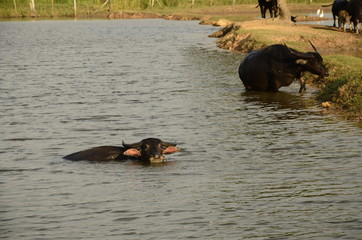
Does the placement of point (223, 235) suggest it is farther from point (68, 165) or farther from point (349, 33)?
point (349, 33)

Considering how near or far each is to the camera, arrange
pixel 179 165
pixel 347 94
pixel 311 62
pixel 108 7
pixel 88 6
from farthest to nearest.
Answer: pixel 88 6 < pixel 108 7 < pixel 311 62 < pixel 347 94 < pixel 179 165

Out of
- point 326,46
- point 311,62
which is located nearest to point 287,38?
point 326,46

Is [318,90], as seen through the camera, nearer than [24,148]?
No

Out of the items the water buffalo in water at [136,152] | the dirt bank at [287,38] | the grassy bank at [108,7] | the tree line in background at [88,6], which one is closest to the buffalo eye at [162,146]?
the water buffalo in water at [136,152]

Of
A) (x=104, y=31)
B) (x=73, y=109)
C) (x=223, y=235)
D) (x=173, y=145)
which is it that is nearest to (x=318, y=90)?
(x=73, y=109)

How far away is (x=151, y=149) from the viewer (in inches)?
471

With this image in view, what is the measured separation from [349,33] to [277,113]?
755 inches

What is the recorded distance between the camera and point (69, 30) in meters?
56.0

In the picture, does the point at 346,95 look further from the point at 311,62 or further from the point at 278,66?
the point at 278,66

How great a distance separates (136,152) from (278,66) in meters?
7.97

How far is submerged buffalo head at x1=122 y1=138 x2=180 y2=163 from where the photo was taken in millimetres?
11867

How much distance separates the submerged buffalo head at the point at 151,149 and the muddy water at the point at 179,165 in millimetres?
209

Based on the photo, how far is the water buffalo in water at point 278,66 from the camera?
18656 millimetres

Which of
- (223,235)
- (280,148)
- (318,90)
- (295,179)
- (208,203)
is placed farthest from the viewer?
(318,90)
